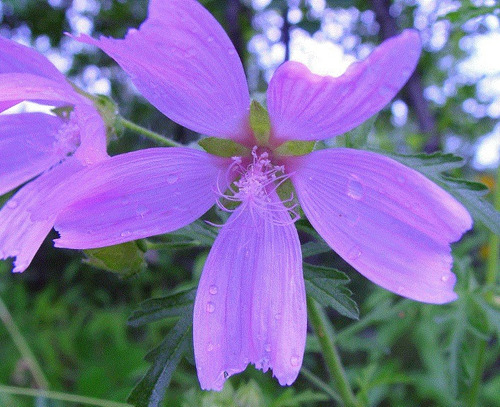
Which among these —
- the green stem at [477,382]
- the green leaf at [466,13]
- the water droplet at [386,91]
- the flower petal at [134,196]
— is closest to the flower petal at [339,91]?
the water droplet at [386,91]

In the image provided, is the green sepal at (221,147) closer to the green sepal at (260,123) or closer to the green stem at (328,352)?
the green sepal at (260,123)

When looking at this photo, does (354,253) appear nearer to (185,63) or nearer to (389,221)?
(389,221)

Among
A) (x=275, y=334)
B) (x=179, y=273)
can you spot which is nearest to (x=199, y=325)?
(x=275, y=334)

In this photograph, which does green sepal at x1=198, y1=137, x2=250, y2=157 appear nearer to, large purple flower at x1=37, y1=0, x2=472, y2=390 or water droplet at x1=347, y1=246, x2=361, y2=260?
large purple flower at x1=37, y1=0, x2=472, y2=390

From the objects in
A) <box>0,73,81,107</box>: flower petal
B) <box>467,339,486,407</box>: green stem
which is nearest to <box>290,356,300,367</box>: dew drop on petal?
<box>0,73,81,107</box>: flower petal

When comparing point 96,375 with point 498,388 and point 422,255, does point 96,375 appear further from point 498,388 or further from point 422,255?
point 422,255
